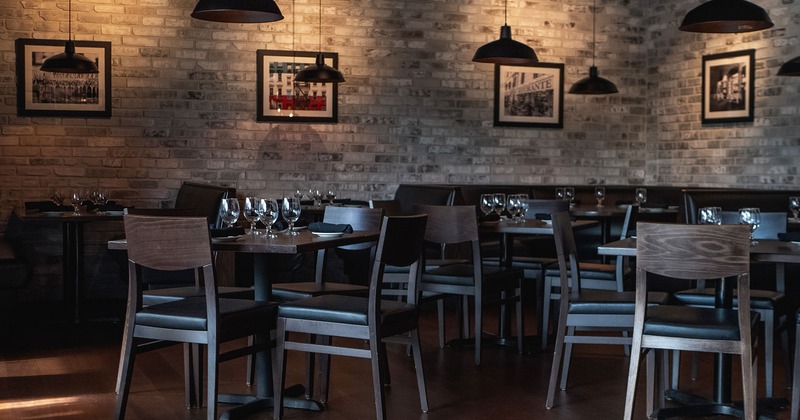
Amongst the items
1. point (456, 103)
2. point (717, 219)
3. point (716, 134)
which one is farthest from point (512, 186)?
point (717, 219)

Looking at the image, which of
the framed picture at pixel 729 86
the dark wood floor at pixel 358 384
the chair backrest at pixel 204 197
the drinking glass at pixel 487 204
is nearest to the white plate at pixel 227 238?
the dark wood floor at pixel 358 384

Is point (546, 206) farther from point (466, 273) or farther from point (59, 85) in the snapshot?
point (59, 85)

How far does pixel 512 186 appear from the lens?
9008 mm

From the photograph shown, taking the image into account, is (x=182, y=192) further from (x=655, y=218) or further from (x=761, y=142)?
(x=761, y=142)

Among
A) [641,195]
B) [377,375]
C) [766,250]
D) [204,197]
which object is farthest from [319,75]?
[766,250]

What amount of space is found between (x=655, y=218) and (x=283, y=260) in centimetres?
338

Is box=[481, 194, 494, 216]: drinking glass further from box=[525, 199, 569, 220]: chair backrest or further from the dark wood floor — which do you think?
the dark wood floor

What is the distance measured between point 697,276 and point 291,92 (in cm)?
565

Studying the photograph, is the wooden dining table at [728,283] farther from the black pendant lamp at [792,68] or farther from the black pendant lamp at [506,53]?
the black pendant lamp at [792,68]

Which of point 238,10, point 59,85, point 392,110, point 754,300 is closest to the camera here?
point 754,300

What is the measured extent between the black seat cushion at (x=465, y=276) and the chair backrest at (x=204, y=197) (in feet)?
4.97

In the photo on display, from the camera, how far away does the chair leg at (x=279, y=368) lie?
3933 mm

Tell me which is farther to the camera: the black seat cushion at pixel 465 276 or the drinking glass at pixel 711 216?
the black seat cushion at pixel 465 276

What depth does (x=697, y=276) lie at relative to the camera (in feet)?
11.7
